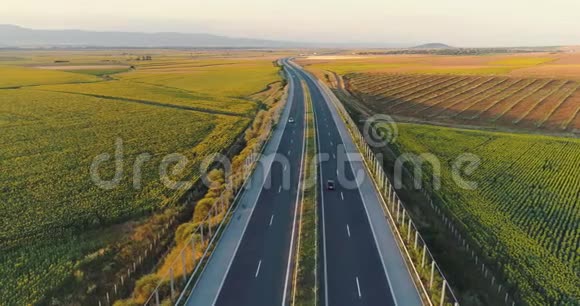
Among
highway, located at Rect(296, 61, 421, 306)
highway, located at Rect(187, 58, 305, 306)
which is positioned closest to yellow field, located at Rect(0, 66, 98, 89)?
highway, located at Rect(187, 58, 305, 306)

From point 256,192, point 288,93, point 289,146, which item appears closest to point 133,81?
point 288,93

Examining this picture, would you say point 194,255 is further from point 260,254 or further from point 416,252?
point 416,252

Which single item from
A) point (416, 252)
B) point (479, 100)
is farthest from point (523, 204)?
point (479, 100)

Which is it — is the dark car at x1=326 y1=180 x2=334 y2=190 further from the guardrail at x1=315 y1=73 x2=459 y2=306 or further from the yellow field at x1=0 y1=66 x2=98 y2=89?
the yellow field at x1=0 y1=66 x2=98 y2=89

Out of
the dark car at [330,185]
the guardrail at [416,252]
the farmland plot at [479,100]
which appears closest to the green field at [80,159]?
the dark car at [330,185]

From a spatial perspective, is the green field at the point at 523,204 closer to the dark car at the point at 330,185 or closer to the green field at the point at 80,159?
the dark car at the point at 330,185
